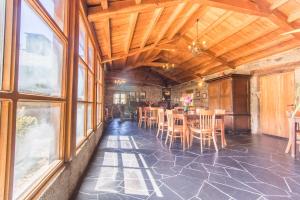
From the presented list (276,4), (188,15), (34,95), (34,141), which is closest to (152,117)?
(188,15)

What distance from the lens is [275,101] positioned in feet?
18.7

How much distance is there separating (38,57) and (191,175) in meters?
2.41

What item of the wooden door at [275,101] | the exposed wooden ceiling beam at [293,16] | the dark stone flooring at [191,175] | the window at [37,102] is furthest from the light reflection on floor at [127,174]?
the wooden door at [275,101]

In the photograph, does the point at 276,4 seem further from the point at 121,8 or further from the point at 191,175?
the point at 191,175

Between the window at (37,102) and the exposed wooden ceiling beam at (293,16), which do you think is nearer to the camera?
the window at (37,102)

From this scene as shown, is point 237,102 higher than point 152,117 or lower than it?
higher

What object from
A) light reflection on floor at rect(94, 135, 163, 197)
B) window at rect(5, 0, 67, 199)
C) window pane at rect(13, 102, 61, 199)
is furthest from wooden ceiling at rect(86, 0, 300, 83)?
light reflection on floor at rect(94, 135, 163, 197)

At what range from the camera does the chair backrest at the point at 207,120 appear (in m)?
4.05

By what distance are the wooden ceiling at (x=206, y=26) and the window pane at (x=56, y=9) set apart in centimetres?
118

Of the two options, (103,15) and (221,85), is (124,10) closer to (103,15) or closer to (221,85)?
(103,15)

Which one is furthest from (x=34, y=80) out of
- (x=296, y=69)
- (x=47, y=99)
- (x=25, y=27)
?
(x=296, y=69)

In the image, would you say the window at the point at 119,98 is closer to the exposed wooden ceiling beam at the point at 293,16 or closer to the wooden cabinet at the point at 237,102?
the wooden cabinet at the point at 237,102

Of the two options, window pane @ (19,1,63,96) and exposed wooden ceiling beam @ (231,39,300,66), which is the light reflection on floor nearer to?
window pane @ (19,1,63,96)

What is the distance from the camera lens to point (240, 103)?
6.55 meters
